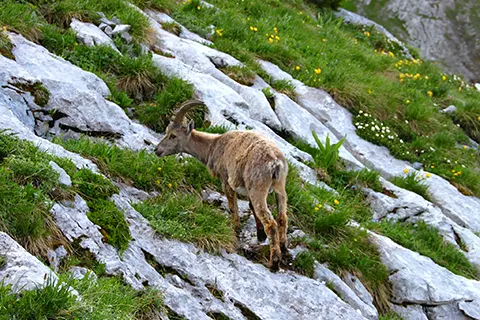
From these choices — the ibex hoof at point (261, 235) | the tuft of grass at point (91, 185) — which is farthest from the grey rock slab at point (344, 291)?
the tuft of grass at point (91, 185)

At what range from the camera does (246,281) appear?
7723 mm

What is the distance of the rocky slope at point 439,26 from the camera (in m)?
32.2

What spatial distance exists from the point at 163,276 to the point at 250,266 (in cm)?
129

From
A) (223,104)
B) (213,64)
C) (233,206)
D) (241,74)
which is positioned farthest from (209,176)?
(213,64)

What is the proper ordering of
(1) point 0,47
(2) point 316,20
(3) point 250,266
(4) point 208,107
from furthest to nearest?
1. (2) point 316,20
2. (4) point 208,107
3. (1) point 0,47
4. (3) point 250,266

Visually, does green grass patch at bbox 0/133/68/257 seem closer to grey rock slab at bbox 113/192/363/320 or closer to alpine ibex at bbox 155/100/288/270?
grey rock slab at bbox 113/192/363/320

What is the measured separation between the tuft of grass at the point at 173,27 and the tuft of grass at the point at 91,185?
7.05 meters

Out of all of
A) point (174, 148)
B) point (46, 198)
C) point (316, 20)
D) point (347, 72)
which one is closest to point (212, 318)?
point (46, 198)

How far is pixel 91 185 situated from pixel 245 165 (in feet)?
6.67

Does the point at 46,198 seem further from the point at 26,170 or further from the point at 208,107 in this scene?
the point at 208,107

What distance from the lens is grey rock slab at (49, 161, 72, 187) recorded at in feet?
24.2

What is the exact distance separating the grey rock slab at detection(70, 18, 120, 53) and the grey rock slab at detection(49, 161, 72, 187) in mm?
4941

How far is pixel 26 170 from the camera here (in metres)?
7.13

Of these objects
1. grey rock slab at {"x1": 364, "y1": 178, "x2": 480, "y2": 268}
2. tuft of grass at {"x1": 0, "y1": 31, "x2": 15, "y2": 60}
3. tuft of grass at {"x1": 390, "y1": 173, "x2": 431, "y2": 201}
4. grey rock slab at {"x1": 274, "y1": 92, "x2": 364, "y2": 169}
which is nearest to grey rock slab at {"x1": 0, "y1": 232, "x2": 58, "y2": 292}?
tuft of grass at {"x1": 0, "y1": 31, "x2": 15, "y2": 60}
